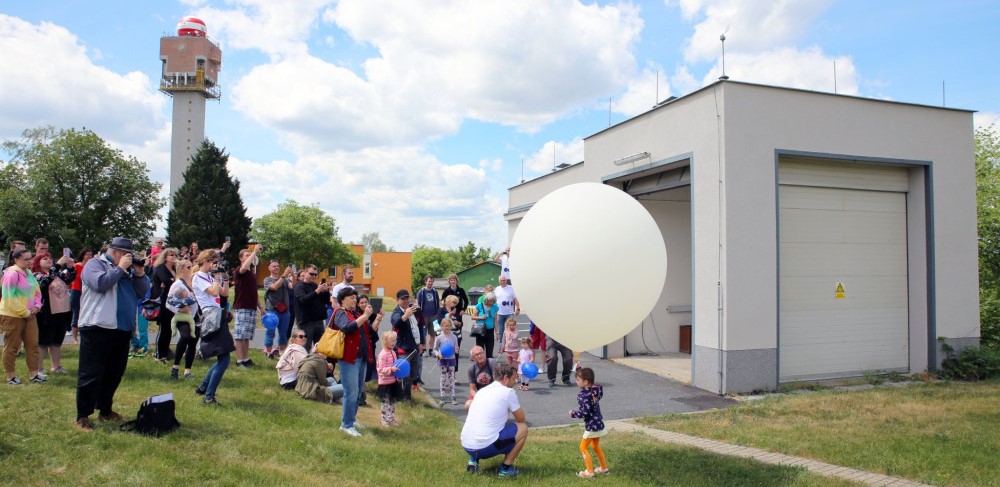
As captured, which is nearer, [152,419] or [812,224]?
[152,419]

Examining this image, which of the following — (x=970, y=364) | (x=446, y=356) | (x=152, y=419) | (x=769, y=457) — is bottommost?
(x=769, y=457)

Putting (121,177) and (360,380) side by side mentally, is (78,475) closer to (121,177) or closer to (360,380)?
(360,380)

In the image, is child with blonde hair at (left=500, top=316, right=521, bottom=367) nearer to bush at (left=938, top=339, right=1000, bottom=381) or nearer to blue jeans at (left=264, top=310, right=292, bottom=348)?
blue jeans at (left=264, top=310, right=292, bottom=348)

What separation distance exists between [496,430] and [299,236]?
5224 centimetres

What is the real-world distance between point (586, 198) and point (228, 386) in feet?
17.8

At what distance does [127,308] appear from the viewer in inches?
219

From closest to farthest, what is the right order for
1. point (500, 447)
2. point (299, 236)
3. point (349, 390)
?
point (500, 447)
point (349, 390)
point (299, 236)

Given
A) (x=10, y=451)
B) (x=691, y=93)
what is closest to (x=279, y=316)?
(x=10, y=451)

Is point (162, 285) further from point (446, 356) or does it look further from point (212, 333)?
point (446, 356)

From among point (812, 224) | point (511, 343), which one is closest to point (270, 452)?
point (511, 343)

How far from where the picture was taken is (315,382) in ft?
26.1

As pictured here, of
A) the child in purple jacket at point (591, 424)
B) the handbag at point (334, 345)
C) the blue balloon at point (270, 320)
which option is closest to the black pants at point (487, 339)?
the blue balloon at point (270, 320)

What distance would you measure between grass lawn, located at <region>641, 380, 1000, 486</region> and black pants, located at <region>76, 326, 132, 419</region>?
6.49 meters

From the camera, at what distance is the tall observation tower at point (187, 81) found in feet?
171
